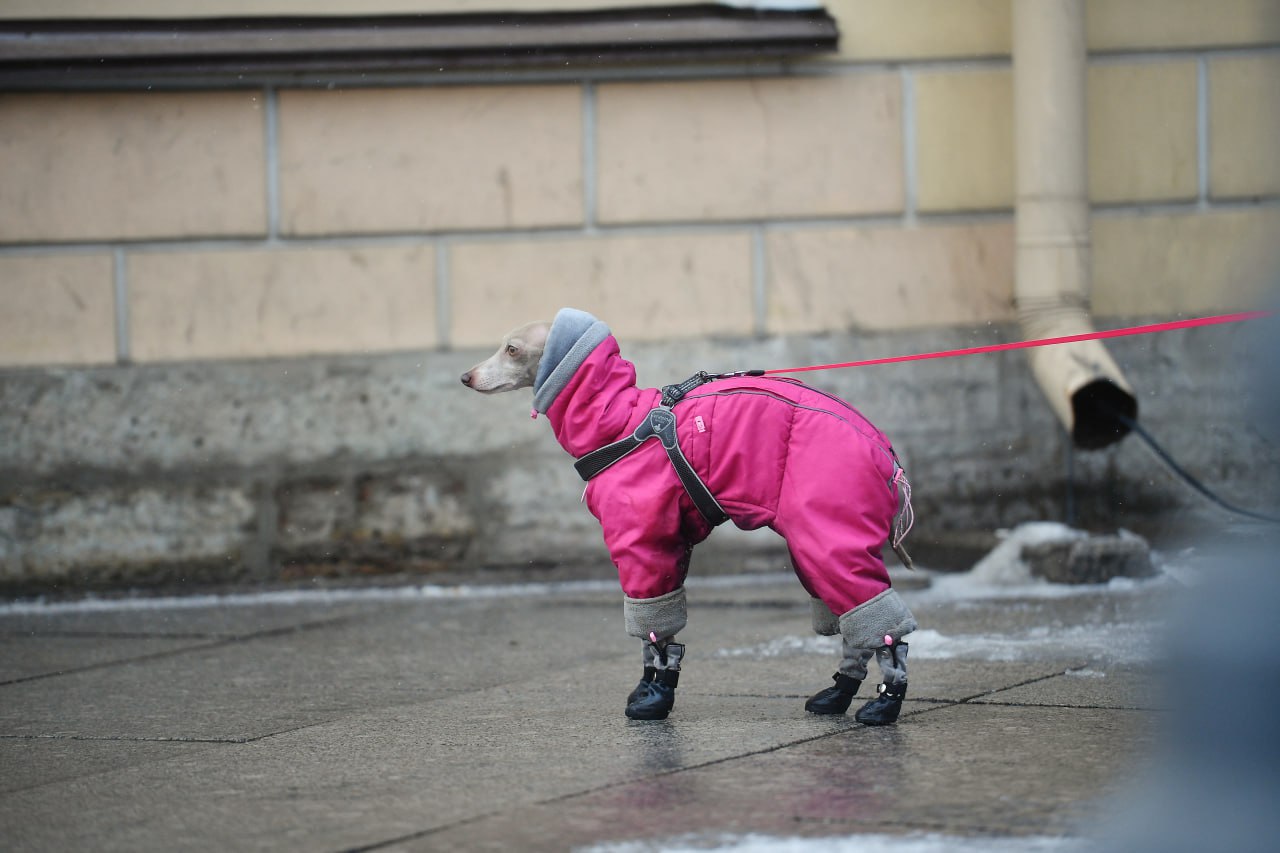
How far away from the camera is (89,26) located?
20.8 ft

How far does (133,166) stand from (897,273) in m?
3.30

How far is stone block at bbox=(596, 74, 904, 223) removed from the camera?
647 cm

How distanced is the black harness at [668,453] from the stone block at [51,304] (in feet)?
11.6

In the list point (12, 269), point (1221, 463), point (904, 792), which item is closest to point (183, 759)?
point (904, 792)

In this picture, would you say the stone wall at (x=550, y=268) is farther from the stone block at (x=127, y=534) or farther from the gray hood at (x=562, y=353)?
the gray hood at (x=562, y=353)

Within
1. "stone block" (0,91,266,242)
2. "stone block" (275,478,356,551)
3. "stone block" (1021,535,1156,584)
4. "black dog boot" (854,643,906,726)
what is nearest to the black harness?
"black dog boot" (854,643,906,726)

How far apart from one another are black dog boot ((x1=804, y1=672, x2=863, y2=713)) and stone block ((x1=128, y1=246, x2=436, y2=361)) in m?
3.20

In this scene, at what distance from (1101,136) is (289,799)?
4825 millimetres

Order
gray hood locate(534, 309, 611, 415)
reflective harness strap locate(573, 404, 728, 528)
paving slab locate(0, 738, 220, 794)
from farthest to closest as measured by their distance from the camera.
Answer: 1. gray hood locate(534, 309, 611, 415)
2. reflective harness strap locate(573, 404, 728, 528)
3. paving slab locate(0, 738, 220, 794)

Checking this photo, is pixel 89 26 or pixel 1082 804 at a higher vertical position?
pixel 89 26

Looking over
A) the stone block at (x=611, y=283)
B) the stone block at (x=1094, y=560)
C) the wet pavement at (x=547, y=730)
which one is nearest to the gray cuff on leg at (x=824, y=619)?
the wet pavement at (x=547, y=730)

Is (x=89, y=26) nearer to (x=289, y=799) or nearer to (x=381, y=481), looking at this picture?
(x=381, y=481)

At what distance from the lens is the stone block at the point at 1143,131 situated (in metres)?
6.50

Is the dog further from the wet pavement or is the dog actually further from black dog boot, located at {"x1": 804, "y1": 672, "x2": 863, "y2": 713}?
the wet pavement
